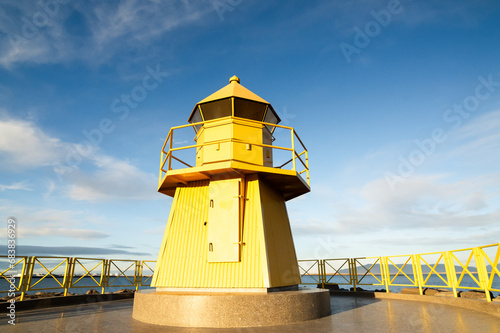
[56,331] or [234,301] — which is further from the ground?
[234,301]

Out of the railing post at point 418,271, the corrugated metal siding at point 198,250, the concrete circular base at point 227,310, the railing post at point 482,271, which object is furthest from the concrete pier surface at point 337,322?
the railing post at point 418,271

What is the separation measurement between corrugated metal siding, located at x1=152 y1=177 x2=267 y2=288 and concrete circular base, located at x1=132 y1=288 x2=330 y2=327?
887mm

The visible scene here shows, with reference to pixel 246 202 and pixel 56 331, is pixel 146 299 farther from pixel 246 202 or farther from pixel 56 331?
pixel 246 202

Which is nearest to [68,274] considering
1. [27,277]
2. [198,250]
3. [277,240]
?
[27,277]

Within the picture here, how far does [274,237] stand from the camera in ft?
29.7

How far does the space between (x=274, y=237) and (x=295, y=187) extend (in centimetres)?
206

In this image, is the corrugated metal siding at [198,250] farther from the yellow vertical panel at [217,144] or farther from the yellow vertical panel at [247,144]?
the yellow vertical panel at [217,144]

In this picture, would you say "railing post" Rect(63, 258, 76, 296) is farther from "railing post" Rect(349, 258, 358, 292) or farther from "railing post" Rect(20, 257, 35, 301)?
"railing post" Rect(349, 258, 358, 292)

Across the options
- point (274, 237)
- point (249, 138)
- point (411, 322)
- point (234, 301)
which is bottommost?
point (411, 322)

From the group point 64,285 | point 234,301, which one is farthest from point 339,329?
point 64,285

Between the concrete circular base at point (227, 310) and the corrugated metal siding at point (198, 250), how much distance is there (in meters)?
0.89

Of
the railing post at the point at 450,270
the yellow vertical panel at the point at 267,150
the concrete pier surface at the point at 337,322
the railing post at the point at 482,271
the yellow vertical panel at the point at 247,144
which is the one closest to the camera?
the concrete pier surface at the point at 337,322

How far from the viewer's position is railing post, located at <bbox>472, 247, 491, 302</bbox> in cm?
805

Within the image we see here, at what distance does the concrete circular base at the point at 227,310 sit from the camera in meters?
6.88
